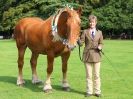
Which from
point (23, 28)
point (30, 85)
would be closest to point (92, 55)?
point (30, 85)

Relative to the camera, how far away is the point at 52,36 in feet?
37.1

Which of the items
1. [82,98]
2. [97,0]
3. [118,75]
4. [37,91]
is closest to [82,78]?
[118,75]

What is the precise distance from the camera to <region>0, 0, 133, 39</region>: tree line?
6800 cm

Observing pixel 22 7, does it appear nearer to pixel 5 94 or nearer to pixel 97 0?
pixel 97 0

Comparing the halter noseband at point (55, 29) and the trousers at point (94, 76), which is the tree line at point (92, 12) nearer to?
the halter noseband at point (55, 29)

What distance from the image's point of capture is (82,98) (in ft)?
34.6

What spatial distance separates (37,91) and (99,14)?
6058 cm

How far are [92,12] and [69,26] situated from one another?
61741 millimetres

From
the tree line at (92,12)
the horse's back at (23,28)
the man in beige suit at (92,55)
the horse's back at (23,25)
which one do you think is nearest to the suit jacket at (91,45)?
the man in beige suit at (92,55)

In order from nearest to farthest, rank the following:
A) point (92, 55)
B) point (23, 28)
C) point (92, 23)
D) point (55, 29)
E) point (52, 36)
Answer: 1. point (92, 23)
2. point (92, 55)
3. point (55, 29)
4. point (52, 36)
5. point (23, 28)

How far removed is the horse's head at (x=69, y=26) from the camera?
1012 cm

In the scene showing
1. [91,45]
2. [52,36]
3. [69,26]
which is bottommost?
[91,45]

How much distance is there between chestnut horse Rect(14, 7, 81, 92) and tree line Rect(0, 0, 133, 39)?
52784mm

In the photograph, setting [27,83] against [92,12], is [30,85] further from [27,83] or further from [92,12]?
[92,12]
